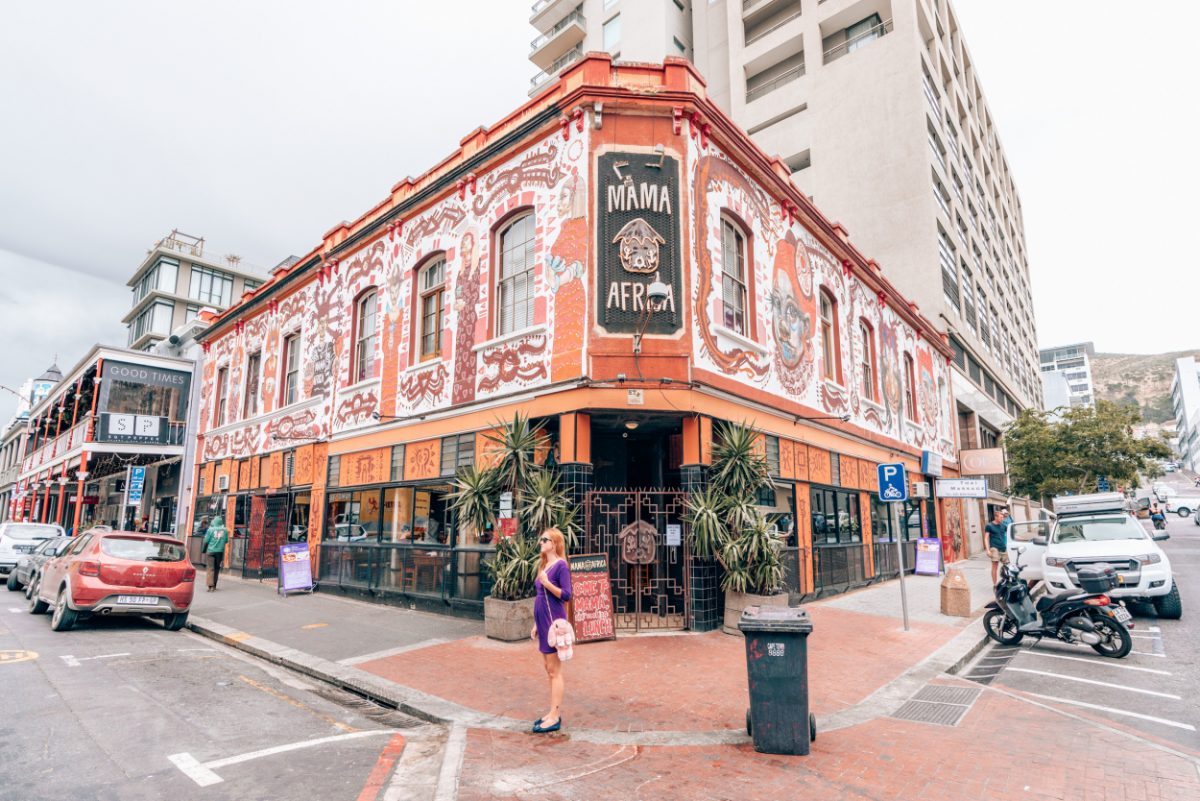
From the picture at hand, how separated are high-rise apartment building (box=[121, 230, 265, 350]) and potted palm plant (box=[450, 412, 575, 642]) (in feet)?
196

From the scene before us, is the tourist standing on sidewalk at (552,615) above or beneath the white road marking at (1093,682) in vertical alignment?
above

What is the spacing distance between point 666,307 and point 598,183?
8.12 ft

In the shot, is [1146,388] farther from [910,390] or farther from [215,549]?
[215,549]

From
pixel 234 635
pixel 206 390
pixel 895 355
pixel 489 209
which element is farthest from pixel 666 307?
pixel 206 390

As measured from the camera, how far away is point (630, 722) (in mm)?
6094

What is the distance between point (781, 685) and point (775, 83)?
127ft

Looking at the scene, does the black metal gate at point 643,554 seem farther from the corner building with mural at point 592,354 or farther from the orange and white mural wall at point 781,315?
the orange and white mural wall at point 781,315

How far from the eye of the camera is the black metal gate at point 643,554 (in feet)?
33.8

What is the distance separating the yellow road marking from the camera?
6070 mm

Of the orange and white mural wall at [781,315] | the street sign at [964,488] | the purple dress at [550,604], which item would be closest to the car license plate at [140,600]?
the purple dress at [550,604]

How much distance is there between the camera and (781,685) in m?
5.31

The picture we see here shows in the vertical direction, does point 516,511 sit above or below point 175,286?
below

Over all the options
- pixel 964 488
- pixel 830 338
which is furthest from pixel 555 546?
pixel 964 488

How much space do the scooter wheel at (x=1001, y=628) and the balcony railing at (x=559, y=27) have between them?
137 feet
